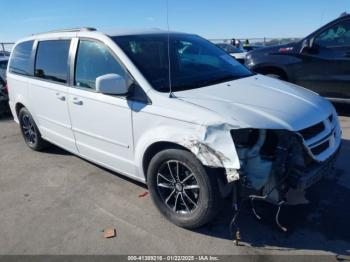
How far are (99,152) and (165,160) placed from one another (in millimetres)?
1169

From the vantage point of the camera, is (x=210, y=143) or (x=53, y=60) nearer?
(x=210, y=143)

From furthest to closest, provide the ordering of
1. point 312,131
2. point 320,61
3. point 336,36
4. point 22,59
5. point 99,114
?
point 320,61 → point 336,36 → point 22,59 → point 99,114 → point 312,131

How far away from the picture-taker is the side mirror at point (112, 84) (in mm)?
3365

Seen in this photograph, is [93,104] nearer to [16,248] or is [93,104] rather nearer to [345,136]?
[16,248]

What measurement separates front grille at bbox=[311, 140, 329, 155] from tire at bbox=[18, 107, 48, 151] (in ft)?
13.5

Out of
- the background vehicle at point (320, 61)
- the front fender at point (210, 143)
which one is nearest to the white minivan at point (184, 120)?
the front fender at point (210, 143)

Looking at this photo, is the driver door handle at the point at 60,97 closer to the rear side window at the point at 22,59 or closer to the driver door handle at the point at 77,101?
the driver door handle at the point at 77,101

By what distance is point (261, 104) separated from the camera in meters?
3.14

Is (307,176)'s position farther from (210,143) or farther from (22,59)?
(22,59)

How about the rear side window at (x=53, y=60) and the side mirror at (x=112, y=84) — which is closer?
the side mirror at (x=112, y=84)

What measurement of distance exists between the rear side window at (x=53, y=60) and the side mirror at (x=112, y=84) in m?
1.18

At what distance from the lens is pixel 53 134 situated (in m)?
4.96

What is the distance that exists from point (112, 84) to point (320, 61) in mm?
4690

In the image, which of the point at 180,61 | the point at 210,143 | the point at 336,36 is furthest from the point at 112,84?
the point at 336,36
